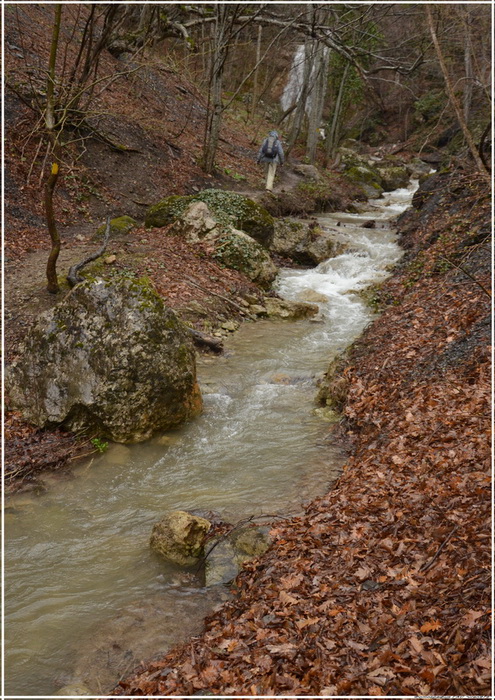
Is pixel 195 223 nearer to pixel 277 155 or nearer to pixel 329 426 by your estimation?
pixel 277 155

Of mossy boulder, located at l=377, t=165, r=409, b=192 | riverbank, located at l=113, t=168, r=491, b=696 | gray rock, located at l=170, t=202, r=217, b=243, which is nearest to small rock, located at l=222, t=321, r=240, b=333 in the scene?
gray rock, located at l=170, t=202, r=217, b=243

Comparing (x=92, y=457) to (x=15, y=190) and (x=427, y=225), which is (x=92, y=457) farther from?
(x=427, y=225)

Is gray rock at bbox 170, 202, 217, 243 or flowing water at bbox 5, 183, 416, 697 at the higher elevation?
gray rock at bbox 170, 202, 217, 243

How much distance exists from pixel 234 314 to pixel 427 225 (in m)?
7.73

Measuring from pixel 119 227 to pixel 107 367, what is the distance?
7.57 m

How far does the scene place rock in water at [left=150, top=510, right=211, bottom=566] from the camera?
16.1ft

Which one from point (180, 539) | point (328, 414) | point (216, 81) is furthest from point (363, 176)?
point (180, 539)

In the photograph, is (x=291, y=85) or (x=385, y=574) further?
(x=291, y=85)

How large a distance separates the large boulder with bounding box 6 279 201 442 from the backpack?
12.0m

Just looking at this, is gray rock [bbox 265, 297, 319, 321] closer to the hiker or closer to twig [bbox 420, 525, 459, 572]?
the hiker

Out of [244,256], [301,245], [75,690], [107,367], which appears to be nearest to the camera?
[75,690]

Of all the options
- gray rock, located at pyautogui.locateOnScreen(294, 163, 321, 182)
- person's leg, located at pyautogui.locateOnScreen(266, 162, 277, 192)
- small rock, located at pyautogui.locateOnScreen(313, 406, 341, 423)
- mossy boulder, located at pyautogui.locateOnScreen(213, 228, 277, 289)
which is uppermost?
gray rock, located at pyautogui.locateOnScreen(294, 163, 321, 182)

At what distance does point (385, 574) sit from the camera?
3887 mm

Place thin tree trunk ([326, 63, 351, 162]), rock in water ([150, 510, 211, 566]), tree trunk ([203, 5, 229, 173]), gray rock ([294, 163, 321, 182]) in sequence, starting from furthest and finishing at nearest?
thin tree trunk ([326, 63, 351, 162]) < gray rock ([294, 163, 321, 182]) < tree trunk ([203, 5, 229, 173]) < rock in water ([150, 510, 211, 566])
